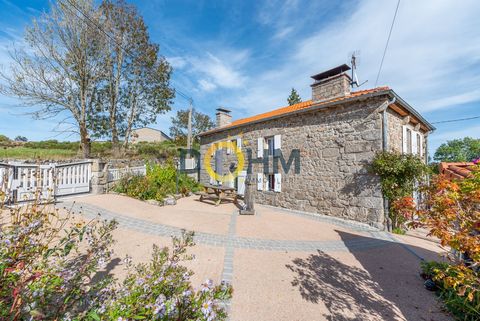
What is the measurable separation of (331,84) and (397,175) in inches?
170

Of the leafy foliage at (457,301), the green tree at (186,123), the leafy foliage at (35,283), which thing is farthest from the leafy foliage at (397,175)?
the green tree at (186,123)

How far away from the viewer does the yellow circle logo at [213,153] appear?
411 inches

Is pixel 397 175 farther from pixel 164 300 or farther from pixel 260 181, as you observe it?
pixel 164 300

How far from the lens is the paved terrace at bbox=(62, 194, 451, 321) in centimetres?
248

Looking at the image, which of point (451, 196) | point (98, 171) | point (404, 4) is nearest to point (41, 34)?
point (98, 171)

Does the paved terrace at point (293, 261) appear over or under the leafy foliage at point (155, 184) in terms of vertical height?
under

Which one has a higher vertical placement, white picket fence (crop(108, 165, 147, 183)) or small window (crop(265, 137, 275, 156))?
small window (crop(265, 137, 275, 156))

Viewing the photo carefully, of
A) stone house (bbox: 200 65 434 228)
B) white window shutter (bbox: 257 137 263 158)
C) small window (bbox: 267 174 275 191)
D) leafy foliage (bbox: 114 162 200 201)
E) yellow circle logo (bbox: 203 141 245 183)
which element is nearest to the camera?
stone house (bbox: 200 65 434 228)

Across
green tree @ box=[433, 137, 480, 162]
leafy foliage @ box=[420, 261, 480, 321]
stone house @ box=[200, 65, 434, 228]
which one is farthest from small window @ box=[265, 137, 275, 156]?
green tree @ box=[433, 137, 480, 162]

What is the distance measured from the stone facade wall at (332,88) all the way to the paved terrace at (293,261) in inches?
199

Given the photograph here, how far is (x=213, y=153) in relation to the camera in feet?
40.3

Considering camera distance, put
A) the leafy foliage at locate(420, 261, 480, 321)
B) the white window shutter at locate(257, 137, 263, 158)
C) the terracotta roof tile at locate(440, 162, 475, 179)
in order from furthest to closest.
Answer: the white window shutter at locate(257, 137, 263, 158)
the terracotta roof tile at locate(440, 162, 475, 179)
the leafy foliage at locate(420, 261, 480, 321)

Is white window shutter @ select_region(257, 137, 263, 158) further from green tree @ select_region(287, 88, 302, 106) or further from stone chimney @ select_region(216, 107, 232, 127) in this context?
green tree @ select_region(287, 88, 302, 106)

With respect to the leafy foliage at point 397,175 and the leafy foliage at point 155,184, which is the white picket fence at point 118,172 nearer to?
the leafy foliage at point 155,184
